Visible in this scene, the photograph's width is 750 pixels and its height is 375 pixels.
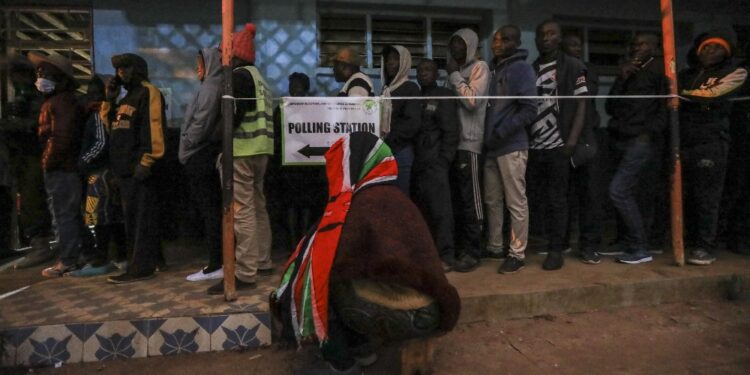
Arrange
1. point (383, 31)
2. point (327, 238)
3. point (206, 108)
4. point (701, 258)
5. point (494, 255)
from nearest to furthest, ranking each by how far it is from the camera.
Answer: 1. point (327, 238)
2. point (206, 108)
3. point (701, 258)
4. point (494, 255)
5. point (383, 31)

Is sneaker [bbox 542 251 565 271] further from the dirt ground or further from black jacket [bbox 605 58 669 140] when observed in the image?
black jacket [bbox 605 58 669 140]

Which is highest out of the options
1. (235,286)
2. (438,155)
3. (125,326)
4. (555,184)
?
(438,155)

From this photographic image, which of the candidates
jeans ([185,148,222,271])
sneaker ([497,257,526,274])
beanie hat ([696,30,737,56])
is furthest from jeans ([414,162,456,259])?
beanie hat ([696,30,737,56])

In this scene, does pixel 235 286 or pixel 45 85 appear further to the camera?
pixel 45 85

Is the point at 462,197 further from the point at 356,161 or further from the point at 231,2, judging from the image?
the point at 231,2

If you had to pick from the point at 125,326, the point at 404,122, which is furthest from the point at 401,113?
the point at 125,326

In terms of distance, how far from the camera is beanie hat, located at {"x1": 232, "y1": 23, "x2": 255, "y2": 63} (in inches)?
144

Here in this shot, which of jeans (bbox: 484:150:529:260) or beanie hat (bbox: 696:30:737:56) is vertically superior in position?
beanie hat (bbox: 696:30:737:56)

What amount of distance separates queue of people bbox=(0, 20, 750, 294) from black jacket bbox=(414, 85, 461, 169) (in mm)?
10

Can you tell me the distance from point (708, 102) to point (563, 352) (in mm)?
2708

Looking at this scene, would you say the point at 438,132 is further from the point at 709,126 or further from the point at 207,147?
the point at 709,126

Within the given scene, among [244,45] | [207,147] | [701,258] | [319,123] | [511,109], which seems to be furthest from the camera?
[701,258]

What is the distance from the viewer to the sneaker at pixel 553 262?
4188 millimetres

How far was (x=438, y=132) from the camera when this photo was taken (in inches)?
167
